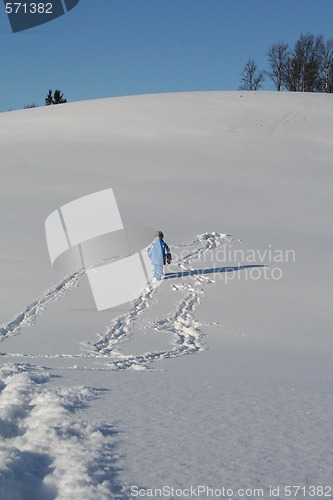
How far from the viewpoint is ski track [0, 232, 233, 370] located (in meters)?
5.75

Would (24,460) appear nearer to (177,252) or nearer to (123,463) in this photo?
(123,463)

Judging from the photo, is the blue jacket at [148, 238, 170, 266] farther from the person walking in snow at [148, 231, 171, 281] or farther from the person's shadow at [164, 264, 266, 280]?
the person's shadow at [164, 264, 266, 280]

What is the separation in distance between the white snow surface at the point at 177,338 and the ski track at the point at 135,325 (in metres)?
0.04

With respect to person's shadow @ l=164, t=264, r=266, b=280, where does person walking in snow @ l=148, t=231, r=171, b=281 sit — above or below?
above

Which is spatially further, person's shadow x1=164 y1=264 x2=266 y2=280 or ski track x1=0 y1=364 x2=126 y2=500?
person's shadow x1=164 y1=264 x2=266 y2=280

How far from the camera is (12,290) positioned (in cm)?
848

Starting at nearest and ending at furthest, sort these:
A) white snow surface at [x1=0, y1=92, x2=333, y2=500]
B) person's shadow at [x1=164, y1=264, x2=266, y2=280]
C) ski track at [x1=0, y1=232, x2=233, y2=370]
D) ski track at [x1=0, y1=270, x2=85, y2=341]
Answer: white snow surface at [x1=0, y1=92, x2=333, y2=500] → ski track at [x1=0, y1=232, x2=233, y2=370] → ski track at [x1=0, y1=270, x2=85, y2=341] → person's shadow at [x1=164, y1=264, x2=266, y2=280]

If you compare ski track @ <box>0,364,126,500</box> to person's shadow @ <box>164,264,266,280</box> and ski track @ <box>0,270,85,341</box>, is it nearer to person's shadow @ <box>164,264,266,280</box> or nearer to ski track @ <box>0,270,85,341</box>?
ski track @ <box>0,270,85,341</box>

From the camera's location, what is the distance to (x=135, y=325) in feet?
23.8

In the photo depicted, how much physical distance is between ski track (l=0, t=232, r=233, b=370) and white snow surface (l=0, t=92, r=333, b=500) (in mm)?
36

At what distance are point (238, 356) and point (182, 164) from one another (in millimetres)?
13506

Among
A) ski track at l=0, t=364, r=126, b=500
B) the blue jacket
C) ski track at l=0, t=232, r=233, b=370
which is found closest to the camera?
ski track at l=0, t=364, r=126, b=500

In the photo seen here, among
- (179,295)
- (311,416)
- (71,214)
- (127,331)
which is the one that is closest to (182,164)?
(71,214)

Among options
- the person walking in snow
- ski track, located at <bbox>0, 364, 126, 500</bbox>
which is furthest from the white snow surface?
the person walking in snow
